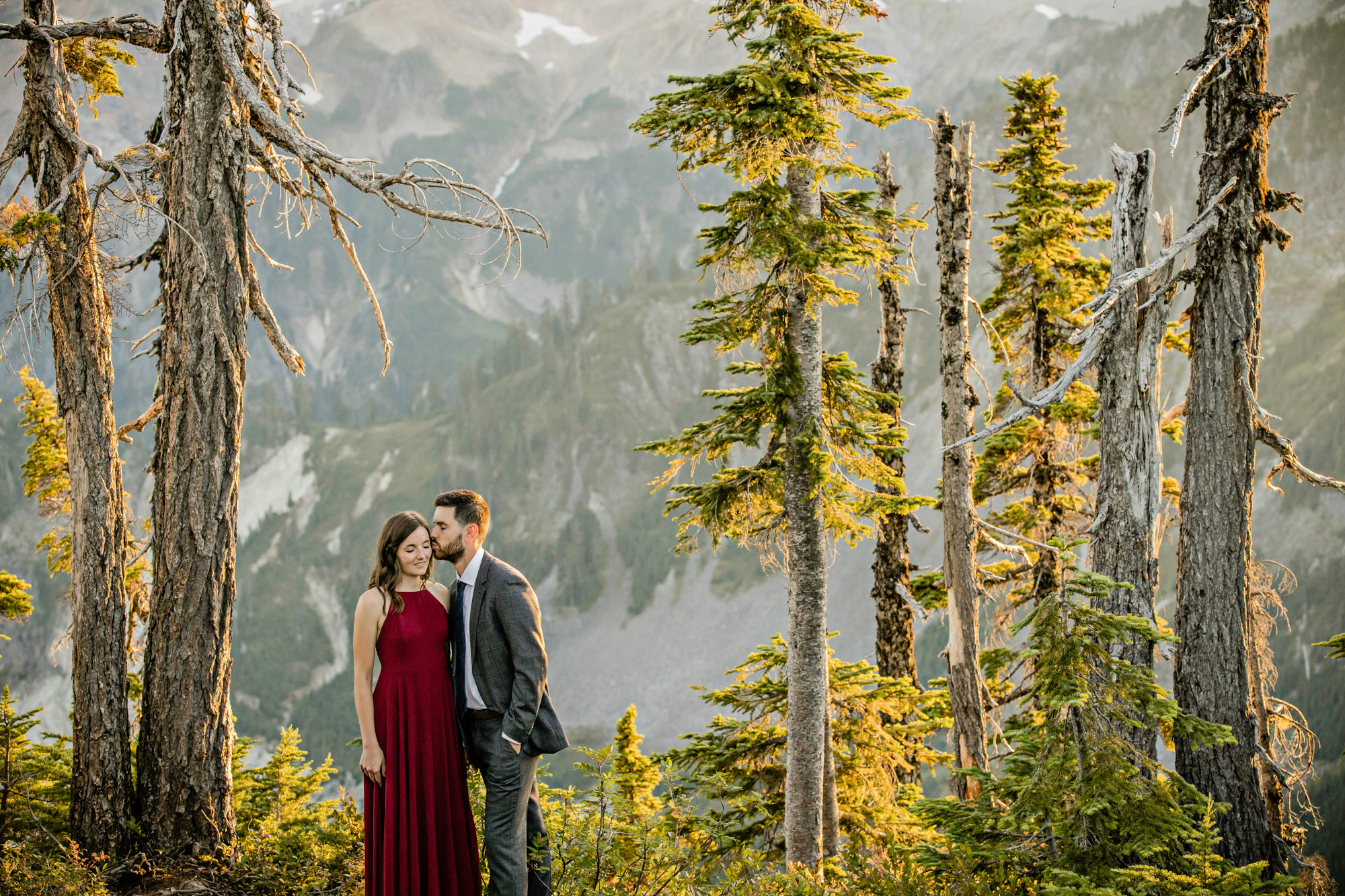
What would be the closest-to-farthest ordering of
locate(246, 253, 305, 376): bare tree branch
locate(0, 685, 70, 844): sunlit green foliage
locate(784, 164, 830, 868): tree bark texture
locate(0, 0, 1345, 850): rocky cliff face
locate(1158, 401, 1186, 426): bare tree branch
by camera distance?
locate(0, 685, 70, 844): sunlit green foliage < locate(246, 253, 305, 376): bare tree branch < locate(784, 164, 830, 868): tree bark texture < locate(1158, 401, 1186, 426): bare tree branch < locate(0, 0, 1345, 850): rocky cliff face

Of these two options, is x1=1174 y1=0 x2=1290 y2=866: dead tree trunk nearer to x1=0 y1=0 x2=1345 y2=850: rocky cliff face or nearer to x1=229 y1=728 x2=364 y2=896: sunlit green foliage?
x1=229 y1=728 x2=364 y2=896: sunlit green foliage

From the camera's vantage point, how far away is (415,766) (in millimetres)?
4742

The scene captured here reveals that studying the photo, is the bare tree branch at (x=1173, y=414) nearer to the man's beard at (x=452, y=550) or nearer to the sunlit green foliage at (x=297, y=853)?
the man's beard at (x=452, y=550)

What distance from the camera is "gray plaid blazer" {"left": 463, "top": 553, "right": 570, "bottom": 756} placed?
463 centimetres

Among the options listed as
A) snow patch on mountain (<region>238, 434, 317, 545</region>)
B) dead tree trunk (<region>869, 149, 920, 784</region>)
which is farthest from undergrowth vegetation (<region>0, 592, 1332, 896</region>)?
snow patch on mountain (<region>238, 434, 317, 545</region>)

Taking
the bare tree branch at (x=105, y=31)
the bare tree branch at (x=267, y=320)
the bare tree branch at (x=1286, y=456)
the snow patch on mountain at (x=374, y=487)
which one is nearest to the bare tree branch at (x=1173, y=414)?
the bare tree branch at (x=1286, y=456)

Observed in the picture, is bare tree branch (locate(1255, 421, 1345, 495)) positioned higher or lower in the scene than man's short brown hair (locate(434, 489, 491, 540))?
higher

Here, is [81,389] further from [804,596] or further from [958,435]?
[958,435]

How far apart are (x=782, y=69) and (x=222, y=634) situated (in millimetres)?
6917

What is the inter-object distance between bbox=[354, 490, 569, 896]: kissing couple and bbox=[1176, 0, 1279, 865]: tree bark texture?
5827 mm

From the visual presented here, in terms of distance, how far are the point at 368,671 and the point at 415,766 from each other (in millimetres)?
589

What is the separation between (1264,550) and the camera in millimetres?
75125

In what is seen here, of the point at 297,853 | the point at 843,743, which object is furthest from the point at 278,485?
the point at 297,853

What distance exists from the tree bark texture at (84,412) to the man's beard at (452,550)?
3.37 meters
